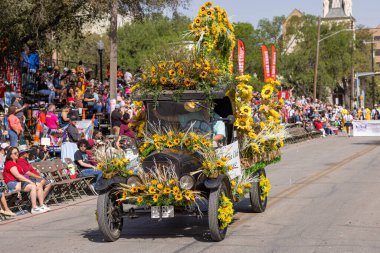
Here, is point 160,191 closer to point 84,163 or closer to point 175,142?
point 175,142

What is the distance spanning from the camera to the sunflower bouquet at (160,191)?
1099 cm

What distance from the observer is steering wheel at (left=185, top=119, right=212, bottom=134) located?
12133mm

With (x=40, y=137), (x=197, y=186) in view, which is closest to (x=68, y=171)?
(x=40, y=137)

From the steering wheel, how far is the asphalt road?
1600 mm

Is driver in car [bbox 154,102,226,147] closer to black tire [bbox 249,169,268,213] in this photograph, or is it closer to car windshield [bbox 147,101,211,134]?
car windshield [bbox 147,101,211,134]

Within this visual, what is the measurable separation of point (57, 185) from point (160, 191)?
7390 millimetres

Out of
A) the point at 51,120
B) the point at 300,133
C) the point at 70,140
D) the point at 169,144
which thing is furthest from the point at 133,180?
the point at 300,133

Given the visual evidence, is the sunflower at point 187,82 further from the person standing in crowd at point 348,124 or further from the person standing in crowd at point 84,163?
the person standing in crowd at point 348,124

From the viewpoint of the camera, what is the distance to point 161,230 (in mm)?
12656

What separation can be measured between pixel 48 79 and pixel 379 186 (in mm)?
15066

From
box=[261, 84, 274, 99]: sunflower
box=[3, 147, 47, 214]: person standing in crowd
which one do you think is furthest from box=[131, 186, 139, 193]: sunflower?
box=[3, 147, 47, 214]: person standing in crowd

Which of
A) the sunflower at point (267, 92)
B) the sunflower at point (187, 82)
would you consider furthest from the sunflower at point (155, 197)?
the sunflower at point (267, 92)

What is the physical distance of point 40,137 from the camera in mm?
23297

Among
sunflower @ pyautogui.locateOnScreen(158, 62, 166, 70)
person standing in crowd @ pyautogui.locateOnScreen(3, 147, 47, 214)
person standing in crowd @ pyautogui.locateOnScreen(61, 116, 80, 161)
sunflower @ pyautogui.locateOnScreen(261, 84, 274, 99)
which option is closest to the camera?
sunflower @ pyautogui.locateOnScreen(158, 62, 166, 70)
